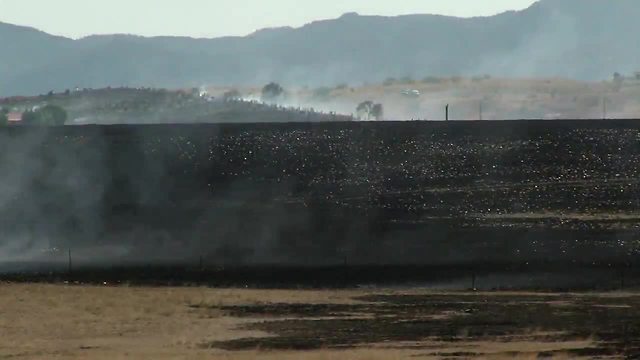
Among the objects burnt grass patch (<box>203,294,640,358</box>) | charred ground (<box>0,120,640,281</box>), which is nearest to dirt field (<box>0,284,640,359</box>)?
burnt grass patch (<box>203,294,640,358</box>)

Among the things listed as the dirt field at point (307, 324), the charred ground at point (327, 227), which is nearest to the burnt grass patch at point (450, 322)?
the dirt field at point (307, 324)

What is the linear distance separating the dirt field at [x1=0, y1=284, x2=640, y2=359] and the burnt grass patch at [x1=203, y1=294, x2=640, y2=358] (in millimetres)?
49

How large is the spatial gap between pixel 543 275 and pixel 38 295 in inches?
1321

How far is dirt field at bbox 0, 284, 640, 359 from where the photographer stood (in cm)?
5597

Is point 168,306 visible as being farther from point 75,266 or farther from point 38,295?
point 75,266

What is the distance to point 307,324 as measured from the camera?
212 ft

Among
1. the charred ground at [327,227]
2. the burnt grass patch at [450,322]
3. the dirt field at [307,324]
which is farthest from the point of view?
the charred ground at [327,227]

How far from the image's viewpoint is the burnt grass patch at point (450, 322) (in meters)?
58.4

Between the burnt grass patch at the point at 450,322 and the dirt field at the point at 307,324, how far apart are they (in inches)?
1.9

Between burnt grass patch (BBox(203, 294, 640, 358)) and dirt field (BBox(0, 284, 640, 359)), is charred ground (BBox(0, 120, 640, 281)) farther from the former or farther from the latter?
burnt grass patch (BBox(203, 294, 640, 358))

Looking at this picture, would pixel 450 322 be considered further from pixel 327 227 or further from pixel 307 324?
pixel 327 227

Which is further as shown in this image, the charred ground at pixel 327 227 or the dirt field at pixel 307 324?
the charred ground at pixel 327 227

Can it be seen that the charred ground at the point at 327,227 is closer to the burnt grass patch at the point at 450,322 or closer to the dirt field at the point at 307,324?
the dirt field at the point at 307,324

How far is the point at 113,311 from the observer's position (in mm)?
68938
